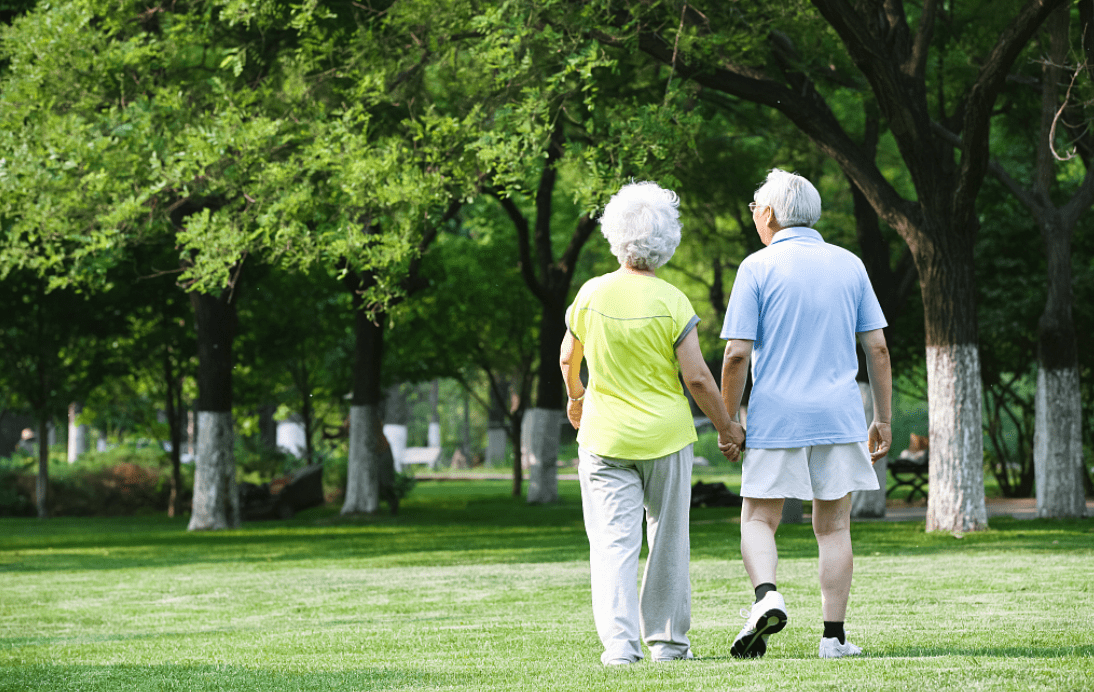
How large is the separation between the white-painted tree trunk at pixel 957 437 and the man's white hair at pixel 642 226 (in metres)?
10.5

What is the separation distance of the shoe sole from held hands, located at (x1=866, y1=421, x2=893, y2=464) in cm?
81

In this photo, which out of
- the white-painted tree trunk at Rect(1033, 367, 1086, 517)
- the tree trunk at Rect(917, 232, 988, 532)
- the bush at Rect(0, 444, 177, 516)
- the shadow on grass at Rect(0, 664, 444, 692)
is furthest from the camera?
the bush at Rect(0, 444, 177, 516)

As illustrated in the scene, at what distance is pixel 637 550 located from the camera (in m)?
5.34

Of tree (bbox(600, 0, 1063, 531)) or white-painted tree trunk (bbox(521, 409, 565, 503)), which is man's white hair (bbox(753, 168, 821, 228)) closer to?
tree (bbox(600, 0, 1063, 531))

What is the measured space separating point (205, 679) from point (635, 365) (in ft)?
8.45

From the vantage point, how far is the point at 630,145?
47.5 feet

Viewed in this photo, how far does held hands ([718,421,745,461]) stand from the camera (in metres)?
5.26

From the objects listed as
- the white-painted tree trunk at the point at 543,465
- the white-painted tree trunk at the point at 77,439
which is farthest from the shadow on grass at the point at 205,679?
the white-painted tree trunk at the point at 77,439

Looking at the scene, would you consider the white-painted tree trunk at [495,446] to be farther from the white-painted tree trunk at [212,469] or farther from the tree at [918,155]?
the tree at [918,155]

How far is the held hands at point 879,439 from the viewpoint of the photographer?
5461 millimetres

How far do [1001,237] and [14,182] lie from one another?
16.5 m

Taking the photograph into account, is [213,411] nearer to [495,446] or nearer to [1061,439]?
[1061,439]

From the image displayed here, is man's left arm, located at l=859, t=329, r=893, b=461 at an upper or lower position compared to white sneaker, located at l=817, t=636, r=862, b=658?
upper

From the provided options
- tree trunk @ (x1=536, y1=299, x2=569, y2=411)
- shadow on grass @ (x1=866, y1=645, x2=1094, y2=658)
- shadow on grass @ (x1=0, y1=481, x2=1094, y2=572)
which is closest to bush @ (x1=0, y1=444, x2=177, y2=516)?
shadow on grass @ (x1=0, y1=481, x2=1094, y2=572)
